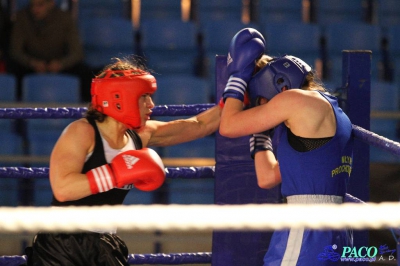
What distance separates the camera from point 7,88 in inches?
200

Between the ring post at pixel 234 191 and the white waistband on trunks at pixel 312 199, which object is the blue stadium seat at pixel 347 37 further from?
the white waistband on trunks at pixel 312 199

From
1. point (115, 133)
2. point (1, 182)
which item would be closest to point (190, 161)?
point (1, 182)

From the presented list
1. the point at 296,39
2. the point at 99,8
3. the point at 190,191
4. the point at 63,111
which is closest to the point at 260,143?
the point at 63,111

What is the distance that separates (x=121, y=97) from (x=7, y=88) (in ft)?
9.03

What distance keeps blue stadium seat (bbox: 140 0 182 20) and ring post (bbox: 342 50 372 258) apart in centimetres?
356

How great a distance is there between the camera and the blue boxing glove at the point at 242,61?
2.60 meters

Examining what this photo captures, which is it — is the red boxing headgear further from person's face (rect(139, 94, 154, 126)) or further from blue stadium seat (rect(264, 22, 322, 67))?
blue stadium seat (rect(264, 22, 322, 67))

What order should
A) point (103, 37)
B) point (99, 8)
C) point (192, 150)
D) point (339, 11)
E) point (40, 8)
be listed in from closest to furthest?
point (192, 150)
point (40, 8)
point (103, 37)
point (99, 8)
point (339, 11)

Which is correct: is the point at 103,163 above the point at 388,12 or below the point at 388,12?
below

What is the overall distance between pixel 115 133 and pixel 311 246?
2.63 ft

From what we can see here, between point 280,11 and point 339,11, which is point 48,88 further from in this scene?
point 339,11

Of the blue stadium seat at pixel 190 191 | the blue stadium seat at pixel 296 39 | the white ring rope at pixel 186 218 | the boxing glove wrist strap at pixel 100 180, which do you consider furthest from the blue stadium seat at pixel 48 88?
the white ring rope at pixel 186 218

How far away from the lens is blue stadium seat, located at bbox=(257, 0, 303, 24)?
257 inches

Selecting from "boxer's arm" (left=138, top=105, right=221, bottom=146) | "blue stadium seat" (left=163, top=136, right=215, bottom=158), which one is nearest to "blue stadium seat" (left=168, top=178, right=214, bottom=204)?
"blue stadium seat" (left=163, top=136, right=215, bottom=158)
